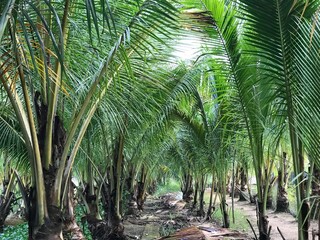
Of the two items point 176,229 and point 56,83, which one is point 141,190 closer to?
point 176,229

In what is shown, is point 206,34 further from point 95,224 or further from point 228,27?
point 95,224

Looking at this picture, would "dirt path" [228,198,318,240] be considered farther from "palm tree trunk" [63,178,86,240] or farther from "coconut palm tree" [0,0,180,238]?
"coconut palm tree" [0,0,180,238]

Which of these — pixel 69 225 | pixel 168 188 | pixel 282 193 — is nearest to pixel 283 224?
pixel 282 193


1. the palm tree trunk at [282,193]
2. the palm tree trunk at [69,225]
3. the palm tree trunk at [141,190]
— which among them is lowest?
the palm tree trunk at [141,190]

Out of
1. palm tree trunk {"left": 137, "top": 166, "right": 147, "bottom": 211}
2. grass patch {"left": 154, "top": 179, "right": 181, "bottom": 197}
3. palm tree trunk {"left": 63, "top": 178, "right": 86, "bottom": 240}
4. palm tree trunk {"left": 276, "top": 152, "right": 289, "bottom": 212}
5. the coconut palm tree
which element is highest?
the coconut palm tree

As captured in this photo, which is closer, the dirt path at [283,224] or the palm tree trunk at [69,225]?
the palm tree trunk at [69,225]

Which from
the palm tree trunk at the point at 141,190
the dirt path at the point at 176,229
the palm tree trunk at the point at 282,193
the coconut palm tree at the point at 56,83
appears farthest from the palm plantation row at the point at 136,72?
the palm tree trunk at the point at 141,190

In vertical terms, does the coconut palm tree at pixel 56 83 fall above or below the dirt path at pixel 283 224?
above

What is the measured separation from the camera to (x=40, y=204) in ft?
9.92

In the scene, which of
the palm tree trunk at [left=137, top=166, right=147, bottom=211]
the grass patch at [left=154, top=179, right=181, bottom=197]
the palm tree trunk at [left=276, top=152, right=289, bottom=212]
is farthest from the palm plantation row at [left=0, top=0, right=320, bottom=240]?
the grass patch at [left=154, top=179, right=181, bottom=197]

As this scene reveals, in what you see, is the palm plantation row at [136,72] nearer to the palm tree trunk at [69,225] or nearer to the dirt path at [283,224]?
the palm tree trunk at [69,225]

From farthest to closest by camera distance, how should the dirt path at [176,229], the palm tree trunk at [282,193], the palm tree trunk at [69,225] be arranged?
the palm tree trunk at [282,193] → the palm tree trunk at [69,225] → the dirt path at [176,229]

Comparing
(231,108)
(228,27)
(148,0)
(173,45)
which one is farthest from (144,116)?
(148,0)

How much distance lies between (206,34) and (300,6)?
4.15ft
